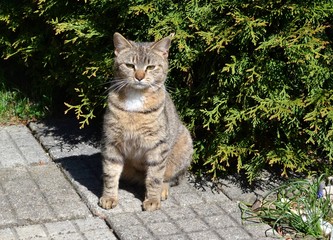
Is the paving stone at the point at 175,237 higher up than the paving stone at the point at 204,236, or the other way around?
the paving stone at the point at 204,236

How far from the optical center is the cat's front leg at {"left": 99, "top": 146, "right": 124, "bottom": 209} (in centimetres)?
523

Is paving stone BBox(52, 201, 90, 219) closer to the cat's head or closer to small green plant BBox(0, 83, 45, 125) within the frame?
the cat's head

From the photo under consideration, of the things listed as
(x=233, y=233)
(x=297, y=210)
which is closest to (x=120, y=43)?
(x=233, y=233)

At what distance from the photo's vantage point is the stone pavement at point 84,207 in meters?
4.87

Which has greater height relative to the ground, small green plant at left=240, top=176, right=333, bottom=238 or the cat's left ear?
the cat's left ear

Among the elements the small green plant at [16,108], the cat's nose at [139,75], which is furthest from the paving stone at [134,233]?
the small green plant at [16,108]

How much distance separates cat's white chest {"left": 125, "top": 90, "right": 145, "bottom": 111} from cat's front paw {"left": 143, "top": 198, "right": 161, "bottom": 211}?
773mm

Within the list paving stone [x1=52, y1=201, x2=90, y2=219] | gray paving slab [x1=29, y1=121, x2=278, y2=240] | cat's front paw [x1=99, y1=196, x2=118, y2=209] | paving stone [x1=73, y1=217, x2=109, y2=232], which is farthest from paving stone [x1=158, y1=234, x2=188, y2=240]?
paving stone [x1=52, y1=201, x2=90, y2=219]

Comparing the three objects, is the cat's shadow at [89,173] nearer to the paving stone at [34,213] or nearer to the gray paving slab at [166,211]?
the gray paving slab at [166,211]

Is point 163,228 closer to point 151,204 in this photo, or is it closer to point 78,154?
point 151,204

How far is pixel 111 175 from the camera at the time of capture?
17.2 feet

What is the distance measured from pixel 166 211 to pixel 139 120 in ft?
2.61

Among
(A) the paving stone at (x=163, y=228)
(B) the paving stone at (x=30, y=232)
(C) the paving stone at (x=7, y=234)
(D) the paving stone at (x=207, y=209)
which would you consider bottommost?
(C) the paving stone at (x=7, y=234)

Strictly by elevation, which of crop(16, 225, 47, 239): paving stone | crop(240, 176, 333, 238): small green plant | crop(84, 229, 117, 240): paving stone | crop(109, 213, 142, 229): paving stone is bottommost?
crop(16, 225, 47, 239): paving stone
